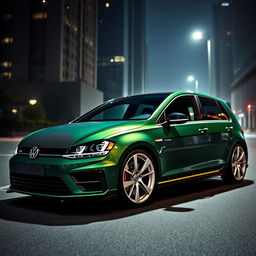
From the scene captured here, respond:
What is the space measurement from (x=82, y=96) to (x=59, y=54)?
11030 mm

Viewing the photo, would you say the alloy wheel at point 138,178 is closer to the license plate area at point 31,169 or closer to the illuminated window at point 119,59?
the license plate area at point 31,169

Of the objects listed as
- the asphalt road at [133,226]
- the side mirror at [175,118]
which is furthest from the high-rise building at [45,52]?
the asphalt road at [133,226]

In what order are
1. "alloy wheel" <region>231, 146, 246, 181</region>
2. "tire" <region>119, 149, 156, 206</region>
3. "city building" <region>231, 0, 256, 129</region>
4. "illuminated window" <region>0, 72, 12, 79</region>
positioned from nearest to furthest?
"tire" <region>119, 149, 156, 206</region> → "alloy wheel" <region>231, 146, 246, 181</region> → "city building" <region>231, 0, 256, 129</region> → "illuminated window" <region>0, 72, 12, 79</region>

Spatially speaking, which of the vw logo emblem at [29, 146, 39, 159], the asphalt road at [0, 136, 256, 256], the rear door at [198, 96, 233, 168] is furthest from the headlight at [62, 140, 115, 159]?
the rear door at [198, 96, 233, 168]

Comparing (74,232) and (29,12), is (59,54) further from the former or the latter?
(74,232)

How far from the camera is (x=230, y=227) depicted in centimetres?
417

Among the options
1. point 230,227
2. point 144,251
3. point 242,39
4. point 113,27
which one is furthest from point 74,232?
point 113,27

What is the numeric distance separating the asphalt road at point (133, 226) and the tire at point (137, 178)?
168mm

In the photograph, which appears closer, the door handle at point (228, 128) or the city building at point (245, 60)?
the door handle at point (228, 128)

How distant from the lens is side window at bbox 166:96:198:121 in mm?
6252

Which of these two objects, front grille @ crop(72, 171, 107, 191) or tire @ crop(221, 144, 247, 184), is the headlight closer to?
front grille @ crop(72, 171, 107, 191)

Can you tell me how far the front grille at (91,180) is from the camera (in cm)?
459

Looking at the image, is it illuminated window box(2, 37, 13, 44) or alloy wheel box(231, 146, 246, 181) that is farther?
illuminated window box(2, 37, 13, 44)

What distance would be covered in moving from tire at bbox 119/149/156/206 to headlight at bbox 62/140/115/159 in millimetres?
325
